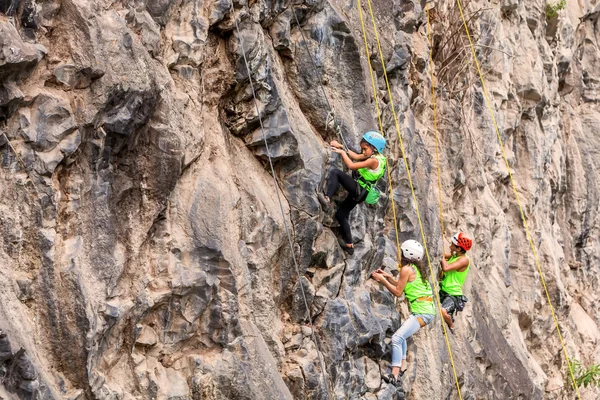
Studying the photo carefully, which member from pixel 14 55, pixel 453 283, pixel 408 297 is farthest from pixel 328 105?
pixel 14 55

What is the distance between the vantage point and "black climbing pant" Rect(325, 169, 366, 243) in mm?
9805

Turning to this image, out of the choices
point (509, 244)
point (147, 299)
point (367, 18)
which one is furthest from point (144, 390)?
point (509, 244)

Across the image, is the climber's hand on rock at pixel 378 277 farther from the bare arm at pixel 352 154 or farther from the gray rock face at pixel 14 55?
the gray rock face at pixel 14 55

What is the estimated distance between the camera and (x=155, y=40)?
8.20 m

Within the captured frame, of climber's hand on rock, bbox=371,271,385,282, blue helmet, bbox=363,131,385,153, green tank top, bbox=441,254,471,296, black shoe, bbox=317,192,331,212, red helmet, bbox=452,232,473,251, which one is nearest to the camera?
black shoe, bbox=317,192,331,212

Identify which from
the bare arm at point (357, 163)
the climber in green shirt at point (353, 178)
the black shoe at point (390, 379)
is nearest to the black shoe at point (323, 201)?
the climber in green shirt at point (353, 178)

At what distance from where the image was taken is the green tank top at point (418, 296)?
412 inches

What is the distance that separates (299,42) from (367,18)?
1614mm

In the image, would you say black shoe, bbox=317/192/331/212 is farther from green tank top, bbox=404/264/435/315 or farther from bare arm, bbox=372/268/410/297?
green tank top, bbox=404/264/435/315

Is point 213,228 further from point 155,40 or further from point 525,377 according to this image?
point 525,377

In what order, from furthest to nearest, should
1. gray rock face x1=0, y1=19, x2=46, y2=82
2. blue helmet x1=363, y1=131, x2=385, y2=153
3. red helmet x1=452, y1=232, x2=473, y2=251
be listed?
red helmet x1=452, y1=232, x2=473, y2=251 < blue helmet x1=363, y1=131, x2=385, y2=153 < gray rock face x1=0, y1=19, x2=46, y2=82

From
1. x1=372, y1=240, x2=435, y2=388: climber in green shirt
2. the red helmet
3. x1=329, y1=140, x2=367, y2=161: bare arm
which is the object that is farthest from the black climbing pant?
the red helmet

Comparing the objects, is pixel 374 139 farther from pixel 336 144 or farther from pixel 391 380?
pixel 391 380

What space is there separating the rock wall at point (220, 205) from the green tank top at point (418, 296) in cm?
33
